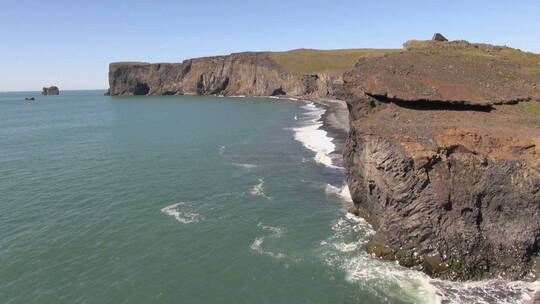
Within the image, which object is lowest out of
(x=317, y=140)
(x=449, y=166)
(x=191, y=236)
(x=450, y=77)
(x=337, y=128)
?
(x=191, y=236)

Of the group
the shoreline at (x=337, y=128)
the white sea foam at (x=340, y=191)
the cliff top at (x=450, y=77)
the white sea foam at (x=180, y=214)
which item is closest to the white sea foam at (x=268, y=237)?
the white sea foam at (x=180, y=214)

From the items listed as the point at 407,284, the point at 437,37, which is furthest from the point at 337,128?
the point at 407,284

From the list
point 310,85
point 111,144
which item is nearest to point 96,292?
point 111,144

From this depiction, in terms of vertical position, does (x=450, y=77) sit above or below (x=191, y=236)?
above

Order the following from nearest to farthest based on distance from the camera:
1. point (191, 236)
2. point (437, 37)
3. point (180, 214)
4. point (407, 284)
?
1. point (407, 284)
2. point (191, 236)
3. point (180, 214)
4. point (437, 37)

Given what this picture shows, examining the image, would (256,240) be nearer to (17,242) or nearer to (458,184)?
(458,184)

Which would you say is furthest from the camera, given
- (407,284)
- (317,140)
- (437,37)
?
(317,140)

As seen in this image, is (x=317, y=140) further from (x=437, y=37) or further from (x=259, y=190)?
(x=259, y=190)
